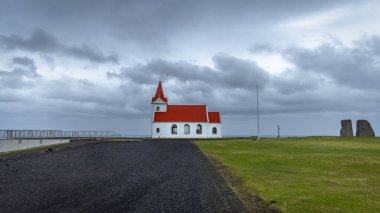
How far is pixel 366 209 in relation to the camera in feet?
31.4

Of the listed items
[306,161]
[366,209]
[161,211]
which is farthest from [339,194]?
[306,161]

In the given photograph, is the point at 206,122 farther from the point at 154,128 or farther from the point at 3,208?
the point at 3,208

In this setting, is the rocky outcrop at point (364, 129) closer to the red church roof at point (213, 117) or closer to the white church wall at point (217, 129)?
the white church wall at point (217, 129)

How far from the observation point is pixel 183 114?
80.4 m

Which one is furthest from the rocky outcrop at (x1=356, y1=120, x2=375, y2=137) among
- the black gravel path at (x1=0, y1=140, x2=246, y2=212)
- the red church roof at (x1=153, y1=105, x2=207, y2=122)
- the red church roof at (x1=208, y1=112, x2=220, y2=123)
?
the black gravel path at (x1=0, y1=140, x2=246, y2=212)

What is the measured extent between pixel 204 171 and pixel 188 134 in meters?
61.5

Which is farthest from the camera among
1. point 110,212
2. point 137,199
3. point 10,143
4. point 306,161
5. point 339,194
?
point 10,143

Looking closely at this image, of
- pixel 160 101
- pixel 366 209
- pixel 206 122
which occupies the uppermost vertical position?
pixel 160 101

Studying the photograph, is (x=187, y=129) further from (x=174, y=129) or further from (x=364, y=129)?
(x=364, y=129)

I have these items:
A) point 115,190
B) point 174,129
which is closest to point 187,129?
point 174,129

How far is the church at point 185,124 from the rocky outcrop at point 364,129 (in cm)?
3642

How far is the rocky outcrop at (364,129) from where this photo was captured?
47281 millimetres

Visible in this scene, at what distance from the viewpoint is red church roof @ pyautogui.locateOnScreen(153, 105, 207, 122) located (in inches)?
3105

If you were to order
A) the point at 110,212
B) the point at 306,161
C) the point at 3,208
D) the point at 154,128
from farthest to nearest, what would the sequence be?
1. the point at 154,128
2. the point at 306,161
3. the point at 3,208
4. the point at 110,212
